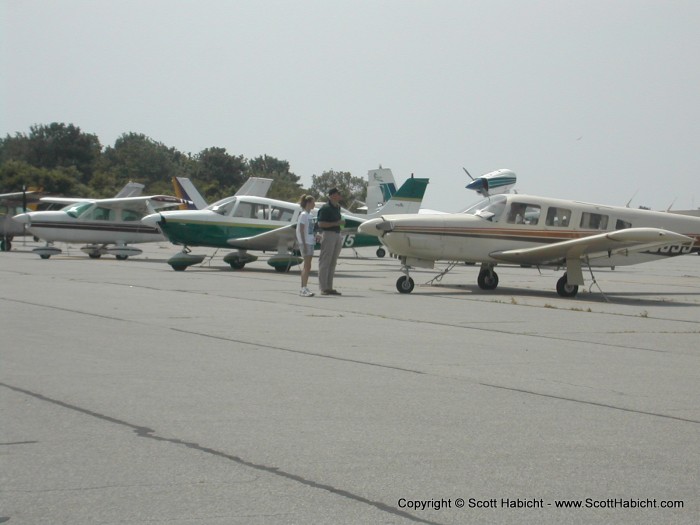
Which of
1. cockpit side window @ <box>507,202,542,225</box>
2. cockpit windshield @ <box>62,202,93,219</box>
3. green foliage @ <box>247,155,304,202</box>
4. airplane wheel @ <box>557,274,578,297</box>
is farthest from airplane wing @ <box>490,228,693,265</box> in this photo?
green foliage @ <box>247,155,304,202</box>

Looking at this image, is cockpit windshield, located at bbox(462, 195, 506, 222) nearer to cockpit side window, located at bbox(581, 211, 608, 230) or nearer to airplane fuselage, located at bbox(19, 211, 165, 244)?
cockpit side window, located at bbox(581, 211, 608, 230)

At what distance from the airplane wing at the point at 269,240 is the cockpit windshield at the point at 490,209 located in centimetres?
712

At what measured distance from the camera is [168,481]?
4.91m

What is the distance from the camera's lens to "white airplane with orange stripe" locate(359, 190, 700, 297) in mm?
18000

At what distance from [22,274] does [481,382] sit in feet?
51.8

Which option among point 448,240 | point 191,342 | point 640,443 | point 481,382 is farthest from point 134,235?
point 640,443

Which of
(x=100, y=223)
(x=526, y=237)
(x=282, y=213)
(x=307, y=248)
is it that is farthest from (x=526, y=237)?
(x=100, y=223)

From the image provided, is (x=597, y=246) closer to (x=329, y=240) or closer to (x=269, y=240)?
(x=329, y=240)

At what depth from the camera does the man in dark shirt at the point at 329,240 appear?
56.5 ft

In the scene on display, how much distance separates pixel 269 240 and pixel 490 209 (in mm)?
8310

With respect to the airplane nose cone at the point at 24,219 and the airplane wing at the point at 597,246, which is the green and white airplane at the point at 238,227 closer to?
the airplane wing at the point at 597,246

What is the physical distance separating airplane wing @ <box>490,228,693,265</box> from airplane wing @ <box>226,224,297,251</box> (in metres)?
8.05

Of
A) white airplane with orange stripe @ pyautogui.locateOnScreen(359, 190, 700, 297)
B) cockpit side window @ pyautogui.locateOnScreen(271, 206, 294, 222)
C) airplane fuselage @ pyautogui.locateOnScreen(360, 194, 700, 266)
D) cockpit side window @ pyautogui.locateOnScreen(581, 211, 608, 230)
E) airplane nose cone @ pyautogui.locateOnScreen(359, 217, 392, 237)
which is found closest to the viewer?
airplane nose cone @ pyautogui.locateOnScreen(359, 217, 392, 237)

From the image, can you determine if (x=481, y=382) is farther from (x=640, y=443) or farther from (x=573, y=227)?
(x=573, y=227)
